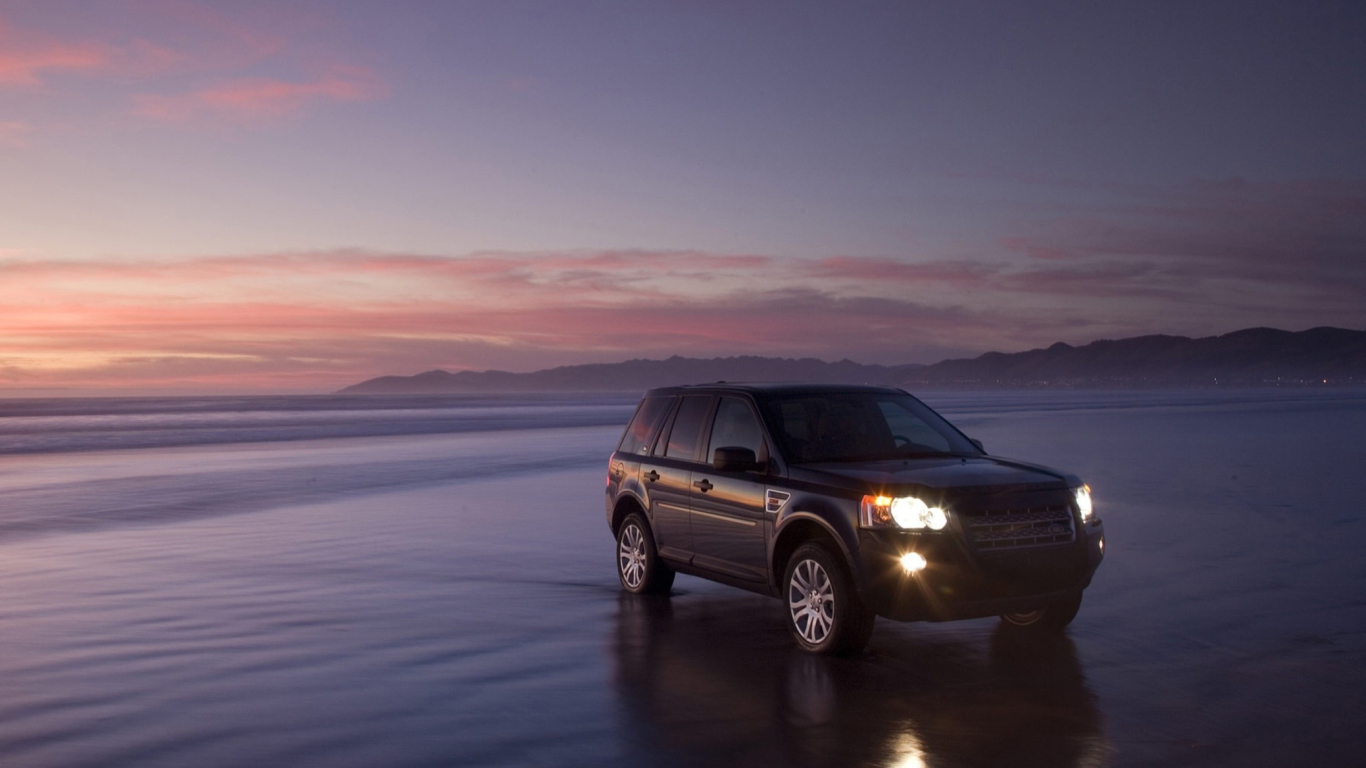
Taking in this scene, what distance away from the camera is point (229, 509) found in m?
17.4

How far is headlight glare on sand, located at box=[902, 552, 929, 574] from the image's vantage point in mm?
7492

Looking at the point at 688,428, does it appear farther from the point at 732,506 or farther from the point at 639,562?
the point at 639,562

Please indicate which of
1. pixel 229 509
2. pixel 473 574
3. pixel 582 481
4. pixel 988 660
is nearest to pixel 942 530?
pixel 988 660

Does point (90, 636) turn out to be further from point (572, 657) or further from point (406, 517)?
point (406, 517)

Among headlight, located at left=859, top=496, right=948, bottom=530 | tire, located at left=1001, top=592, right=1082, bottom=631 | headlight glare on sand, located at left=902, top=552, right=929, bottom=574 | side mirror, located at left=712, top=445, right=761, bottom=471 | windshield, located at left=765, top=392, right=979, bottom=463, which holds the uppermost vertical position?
windshield, located at left=765, top=392, right=979, bottom=463

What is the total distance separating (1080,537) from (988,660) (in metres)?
1.02

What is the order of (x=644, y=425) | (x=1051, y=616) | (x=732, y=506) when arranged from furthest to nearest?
(x=644, y=425) → (x=732, y=506) → (x=1051, y=616)

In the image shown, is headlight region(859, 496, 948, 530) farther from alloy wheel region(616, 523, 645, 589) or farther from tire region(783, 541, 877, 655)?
alloy wheel region(616, 523, 645, 589)

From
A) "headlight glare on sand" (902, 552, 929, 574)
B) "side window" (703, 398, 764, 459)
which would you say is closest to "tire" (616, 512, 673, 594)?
"side window" (703, 398, 764, 459)

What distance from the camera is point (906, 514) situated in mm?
7625

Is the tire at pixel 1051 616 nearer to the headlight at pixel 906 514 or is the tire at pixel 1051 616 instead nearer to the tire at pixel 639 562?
the headlight at pixel 906 514

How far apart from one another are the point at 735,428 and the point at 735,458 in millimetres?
841

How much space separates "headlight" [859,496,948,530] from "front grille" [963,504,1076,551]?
0.20 metres

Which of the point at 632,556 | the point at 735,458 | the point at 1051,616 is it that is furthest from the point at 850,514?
the point at 632,556
